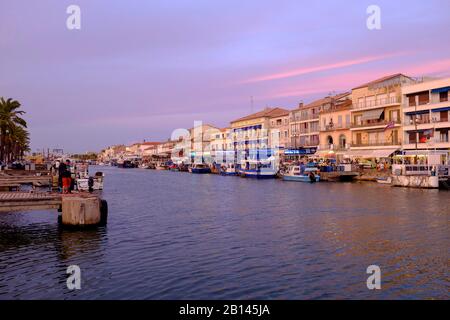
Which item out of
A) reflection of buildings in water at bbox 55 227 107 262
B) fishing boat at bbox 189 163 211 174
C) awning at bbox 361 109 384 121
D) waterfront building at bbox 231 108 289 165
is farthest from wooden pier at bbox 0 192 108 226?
fishing boat at bbox 189 163 211 174

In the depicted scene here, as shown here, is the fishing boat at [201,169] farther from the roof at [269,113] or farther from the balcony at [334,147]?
the balcony at [334,147]

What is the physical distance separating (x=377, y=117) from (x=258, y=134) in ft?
153

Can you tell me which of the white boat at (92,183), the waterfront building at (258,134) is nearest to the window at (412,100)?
the waterfront building at (258,134)

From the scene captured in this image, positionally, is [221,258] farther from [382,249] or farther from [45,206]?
[45,206]

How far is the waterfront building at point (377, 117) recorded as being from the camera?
7506 cm

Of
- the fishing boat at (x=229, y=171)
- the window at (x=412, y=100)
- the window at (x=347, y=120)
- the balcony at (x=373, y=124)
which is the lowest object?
the fishing boat at (x=229, y=171)

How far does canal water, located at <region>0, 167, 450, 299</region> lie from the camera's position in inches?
567

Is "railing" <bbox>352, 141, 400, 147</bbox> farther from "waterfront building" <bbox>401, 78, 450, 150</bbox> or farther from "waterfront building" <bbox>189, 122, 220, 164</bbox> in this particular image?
"waterfront building" <bbox>189, 122, 220, 164</bbox>

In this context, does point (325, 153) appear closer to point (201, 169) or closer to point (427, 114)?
point (427, 114)

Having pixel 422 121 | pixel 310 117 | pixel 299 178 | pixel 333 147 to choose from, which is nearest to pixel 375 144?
pixel 422 121

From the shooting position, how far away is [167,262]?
17.8 metres

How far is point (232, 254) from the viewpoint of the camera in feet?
63.2

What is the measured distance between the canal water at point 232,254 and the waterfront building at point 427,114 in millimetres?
37081
